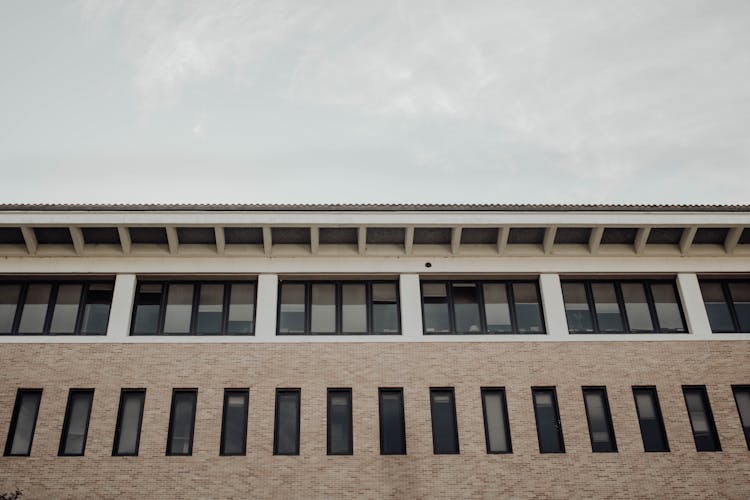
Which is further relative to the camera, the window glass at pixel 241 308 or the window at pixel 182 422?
the window glass at pixel 241 308

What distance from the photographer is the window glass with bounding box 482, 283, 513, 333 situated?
17.2 metres

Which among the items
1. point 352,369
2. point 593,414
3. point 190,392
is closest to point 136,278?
point 190,392

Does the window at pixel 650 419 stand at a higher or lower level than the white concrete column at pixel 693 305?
lower

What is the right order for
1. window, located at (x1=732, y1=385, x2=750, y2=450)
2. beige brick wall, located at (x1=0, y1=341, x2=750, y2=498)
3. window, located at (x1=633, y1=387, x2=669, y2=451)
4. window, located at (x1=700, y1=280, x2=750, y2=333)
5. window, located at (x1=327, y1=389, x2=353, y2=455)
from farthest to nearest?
window, located at (x1=700, y1=280, x2=750, y2=333), window, located at (x1=732, y1=385, x2=750, y2=450), window, located at (x1=633, y1=387, x2=669, y2=451), window, located at (x1=327, y1=389, x2=353, y2=455), beige brick wall, located at (x1=0, y1=341, x2=750, y2=498)

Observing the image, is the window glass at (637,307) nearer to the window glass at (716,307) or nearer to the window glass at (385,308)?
the window glass at (716,307)

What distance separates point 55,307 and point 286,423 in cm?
669

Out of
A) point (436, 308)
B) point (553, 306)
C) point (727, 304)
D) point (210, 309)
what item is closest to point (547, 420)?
point (553, 306)

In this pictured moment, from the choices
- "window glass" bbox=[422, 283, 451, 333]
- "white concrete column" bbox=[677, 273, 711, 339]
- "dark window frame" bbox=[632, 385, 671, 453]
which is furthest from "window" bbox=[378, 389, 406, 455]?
"white concrete column" bbox=[677, 273, 711, 339]

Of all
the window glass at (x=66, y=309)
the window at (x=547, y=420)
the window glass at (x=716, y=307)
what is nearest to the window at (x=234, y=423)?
the window glass at (x=66, y=309)

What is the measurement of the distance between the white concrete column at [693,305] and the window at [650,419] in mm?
Answer: 2080

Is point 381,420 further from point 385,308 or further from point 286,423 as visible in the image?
point 385,308

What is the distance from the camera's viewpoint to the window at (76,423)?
15.4m

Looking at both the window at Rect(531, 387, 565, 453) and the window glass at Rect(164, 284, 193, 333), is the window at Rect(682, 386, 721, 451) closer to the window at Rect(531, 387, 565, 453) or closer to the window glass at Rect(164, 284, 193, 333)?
the window at Rect(531, 387, 565, 453)

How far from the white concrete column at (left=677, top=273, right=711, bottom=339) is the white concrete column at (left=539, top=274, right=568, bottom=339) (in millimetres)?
3189
